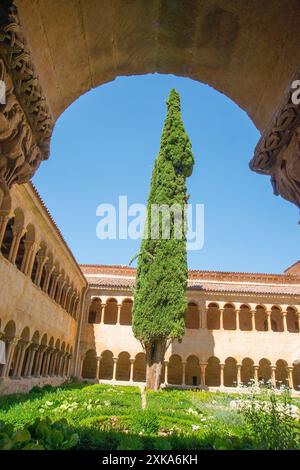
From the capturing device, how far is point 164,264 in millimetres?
18609

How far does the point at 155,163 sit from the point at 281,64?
60.2ft

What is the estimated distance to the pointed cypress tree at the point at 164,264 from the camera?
17547 mm

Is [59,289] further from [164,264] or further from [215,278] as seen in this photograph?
[215,278]

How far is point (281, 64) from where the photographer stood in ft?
8.98

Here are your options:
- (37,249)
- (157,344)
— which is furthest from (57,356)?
(37,249)

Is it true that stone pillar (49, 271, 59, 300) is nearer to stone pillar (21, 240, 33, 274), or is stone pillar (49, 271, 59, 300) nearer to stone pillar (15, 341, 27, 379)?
stone pillar (15, 341, 27, 379)

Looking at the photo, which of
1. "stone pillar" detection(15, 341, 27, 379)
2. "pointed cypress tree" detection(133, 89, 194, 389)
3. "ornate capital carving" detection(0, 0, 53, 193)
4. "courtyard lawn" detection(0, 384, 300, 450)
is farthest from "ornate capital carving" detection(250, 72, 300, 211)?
"pointed cypress tree" detection(133, 89, 194, 389)

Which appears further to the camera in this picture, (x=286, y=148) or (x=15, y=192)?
(x=15, y=192)

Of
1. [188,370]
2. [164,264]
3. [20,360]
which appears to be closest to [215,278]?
[188,370]

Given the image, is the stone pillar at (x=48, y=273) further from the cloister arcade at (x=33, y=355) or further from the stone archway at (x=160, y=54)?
the stone archway at (x=160, y=54)

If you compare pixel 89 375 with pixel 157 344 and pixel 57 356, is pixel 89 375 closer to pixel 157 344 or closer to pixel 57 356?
pixel 57 356

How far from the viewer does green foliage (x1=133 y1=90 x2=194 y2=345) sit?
17.7 meters

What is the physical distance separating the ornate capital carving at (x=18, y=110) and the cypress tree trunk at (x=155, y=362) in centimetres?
1607

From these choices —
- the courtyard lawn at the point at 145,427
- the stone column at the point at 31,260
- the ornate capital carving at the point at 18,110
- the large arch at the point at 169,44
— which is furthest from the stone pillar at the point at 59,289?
the ornate capital carving at the point at 18,110
